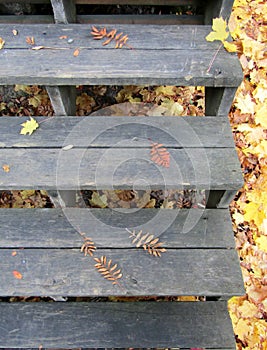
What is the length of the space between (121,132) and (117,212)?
17.1 inches

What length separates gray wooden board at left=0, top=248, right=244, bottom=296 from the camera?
1687mm

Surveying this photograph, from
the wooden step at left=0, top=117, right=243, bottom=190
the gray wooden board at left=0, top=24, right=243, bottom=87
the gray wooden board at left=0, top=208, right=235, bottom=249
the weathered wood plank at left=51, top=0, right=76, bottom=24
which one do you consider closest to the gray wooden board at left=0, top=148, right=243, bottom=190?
the wooden step at left=0, top=117, right=243, bottom=190

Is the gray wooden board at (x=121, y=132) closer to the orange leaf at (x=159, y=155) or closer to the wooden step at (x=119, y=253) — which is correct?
the orange leaf at (x=159, y=155)

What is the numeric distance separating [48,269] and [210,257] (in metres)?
0.82

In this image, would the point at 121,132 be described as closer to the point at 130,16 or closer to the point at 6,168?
the point at 6,168

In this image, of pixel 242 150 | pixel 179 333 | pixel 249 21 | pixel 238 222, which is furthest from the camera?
pixel 249 21

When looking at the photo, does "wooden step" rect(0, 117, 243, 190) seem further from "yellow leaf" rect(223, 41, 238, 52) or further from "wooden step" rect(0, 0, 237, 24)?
"wooden step" rect(0, 0, 237, 24)

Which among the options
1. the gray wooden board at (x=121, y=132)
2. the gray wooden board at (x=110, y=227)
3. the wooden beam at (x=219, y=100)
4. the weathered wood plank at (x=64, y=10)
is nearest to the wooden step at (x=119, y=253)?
the gray wooden board at (x=110, y=227)

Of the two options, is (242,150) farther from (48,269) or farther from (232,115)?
(48,269)

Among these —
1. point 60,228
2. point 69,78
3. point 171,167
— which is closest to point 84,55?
point 69,78

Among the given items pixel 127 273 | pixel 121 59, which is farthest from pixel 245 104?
pixel 127 273

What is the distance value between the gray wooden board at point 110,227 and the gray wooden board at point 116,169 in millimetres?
255

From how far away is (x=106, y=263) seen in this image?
1744 millimetres

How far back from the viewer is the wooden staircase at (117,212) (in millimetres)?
1697
